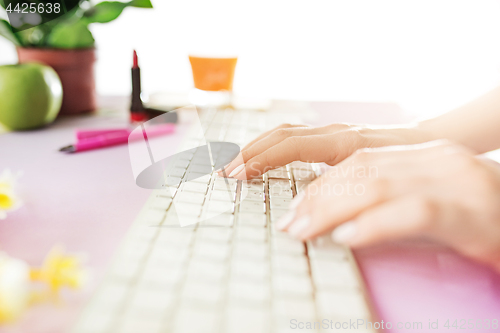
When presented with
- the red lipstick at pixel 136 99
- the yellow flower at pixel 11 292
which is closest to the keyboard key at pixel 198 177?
the yellow flower at pixel 11 292

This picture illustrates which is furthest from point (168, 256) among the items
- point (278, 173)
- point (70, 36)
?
point (70, 36)

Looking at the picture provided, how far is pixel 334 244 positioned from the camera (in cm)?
34

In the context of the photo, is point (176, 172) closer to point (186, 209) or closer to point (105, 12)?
point (186, 209)

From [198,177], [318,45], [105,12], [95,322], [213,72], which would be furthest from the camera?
[318,45]

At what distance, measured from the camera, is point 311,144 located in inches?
20.4

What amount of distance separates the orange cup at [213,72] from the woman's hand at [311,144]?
16.4 inches

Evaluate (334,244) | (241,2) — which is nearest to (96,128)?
(334,244)

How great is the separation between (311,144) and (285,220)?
19 cm

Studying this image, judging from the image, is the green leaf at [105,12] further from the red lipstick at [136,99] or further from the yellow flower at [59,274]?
the yellow flower at [59,274]

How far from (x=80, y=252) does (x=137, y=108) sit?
47cm

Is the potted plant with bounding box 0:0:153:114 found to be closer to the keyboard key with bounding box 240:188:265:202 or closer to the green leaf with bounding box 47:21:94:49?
the green leaf with bounding box 47:21:94:49

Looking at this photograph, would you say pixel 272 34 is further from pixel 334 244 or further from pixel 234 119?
pixel 334 244

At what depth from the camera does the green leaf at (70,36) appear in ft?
2.39

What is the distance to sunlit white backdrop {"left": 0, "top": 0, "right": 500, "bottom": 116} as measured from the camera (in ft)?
4.42
